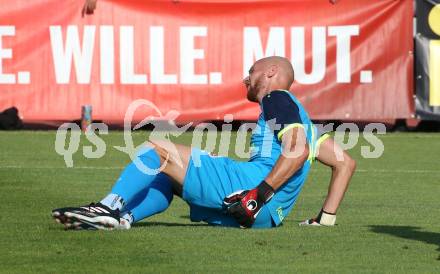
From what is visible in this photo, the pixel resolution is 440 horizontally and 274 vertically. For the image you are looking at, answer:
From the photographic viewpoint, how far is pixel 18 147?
1883 cm

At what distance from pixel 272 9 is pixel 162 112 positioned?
2.47 metres

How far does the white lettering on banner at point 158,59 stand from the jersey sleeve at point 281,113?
1215 cm

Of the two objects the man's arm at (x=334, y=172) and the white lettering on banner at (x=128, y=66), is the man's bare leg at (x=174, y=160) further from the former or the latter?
the white lettering on banner at (x=128, y=66)

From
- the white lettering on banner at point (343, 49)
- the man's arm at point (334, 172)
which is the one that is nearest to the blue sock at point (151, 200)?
the man's arm at point (334, 172)

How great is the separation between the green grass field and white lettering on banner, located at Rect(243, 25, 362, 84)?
6647mm

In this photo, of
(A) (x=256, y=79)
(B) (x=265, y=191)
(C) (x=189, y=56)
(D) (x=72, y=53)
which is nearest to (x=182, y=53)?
(C) (x=189, y=56)

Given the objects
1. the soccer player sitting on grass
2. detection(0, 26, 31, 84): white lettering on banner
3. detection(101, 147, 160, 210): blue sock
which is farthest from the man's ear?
detection(0, 26, 31, 84): white lettering on banner

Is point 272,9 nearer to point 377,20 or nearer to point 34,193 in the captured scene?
point 377,20

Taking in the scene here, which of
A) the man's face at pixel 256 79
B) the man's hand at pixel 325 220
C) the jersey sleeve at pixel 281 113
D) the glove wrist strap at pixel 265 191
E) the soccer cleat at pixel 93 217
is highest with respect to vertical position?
the man's face at pixel 256 79

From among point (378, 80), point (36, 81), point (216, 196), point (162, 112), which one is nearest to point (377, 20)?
point (378, 80)

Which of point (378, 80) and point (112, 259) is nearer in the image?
point (112, 259)

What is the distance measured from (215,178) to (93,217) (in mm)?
897

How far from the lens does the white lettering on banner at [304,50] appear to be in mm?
21672

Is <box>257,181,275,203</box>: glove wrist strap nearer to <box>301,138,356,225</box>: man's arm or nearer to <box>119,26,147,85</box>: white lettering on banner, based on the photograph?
<box>301,138,356,225</box>: man's arm
